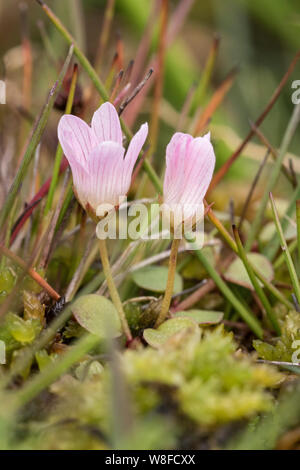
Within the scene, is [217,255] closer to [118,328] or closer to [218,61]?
[118,328]

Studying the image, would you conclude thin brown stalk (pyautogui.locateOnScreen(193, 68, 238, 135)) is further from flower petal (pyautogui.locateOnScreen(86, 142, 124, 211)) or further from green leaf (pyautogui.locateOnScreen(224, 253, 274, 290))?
flower petal (pyautogui.locateOnScreen(86, 142, 124, 211))

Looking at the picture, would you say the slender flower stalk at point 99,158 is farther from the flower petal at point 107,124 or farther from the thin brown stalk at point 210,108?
the thin brown stalk at point 210,108

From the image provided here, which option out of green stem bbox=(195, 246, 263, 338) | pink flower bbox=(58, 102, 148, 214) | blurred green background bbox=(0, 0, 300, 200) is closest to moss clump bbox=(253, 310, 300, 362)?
green stem bbox=(195, 246, 263, 338)

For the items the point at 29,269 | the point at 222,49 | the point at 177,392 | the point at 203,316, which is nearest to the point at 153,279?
the point at 203,316

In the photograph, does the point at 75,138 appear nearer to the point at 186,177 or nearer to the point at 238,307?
the point at 186,177

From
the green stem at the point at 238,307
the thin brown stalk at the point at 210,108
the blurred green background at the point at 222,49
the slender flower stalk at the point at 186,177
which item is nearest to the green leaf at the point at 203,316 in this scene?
the green stem at the point at 238,307

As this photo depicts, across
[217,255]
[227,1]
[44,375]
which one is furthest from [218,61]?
[44,375]
